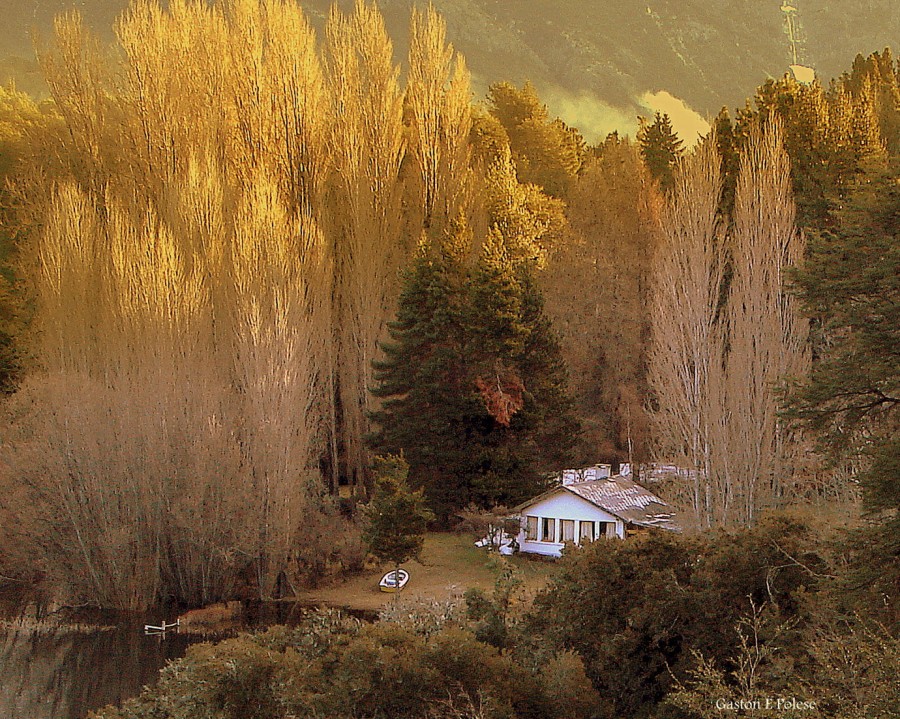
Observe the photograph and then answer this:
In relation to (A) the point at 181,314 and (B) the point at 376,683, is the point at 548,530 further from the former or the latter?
(B) the point at 376,683

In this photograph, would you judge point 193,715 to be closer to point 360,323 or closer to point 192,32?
point 360,323

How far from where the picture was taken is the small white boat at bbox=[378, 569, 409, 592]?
854 inches

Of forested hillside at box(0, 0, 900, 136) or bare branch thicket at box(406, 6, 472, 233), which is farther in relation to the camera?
forested hillside at box(0, 0, 900, 136)

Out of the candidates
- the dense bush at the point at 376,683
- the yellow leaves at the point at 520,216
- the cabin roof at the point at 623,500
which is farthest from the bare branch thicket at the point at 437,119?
the dense bush at the point at 376,683

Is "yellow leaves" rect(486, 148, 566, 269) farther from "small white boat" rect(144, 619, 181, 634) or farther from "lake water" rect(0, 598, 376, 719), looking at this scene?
"small white boat" rect(144, 619, 181, 634)

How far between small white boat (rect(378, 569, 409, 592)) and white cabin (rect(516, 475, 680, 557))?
3252 mm

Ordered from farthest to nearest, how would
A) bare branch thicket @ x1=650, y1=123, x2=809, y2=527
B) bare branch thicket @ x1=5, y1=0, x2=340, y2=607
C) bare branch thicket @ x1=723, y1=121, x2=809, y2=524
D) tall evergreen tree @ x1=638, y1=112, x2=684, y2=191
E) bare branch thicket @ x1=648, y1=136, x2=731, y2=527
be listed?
tall evergreen tree @ x1=638, y1=112, x2=684, y2=191, bare branch thicket @ x1=5, y1=0, x2=340, y2=607, bare branch thicket @ x1=648, y1=136, x2=731, y2=527, bare branch thicket @ x1=650, y1=123, x2=809, y2=527, bare branch thicket @ x1=723, y1=121, x2=809, y2=524

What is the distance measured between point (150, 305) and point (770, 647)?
59.5 feet

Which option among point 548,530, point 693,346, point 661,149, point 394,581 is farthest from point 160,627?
point 661,149

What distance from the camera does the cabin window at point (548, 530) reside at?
77.8 ft

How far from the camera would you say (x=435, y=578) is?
72.9 ft

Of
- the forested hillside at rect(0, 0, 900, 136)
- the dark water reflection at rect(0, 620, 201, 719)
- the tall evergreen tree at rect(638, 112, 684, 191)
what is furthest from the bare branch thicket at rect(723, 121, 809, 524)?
the forested hillside at rect(0, 0, 900, 136)

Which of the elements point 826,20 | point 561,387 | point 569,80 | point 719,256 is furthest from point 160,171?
point 826,20

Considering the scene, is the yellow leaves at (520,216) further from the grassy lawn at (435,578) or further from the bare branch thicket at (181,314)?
the grassy lawn at (435,578)
